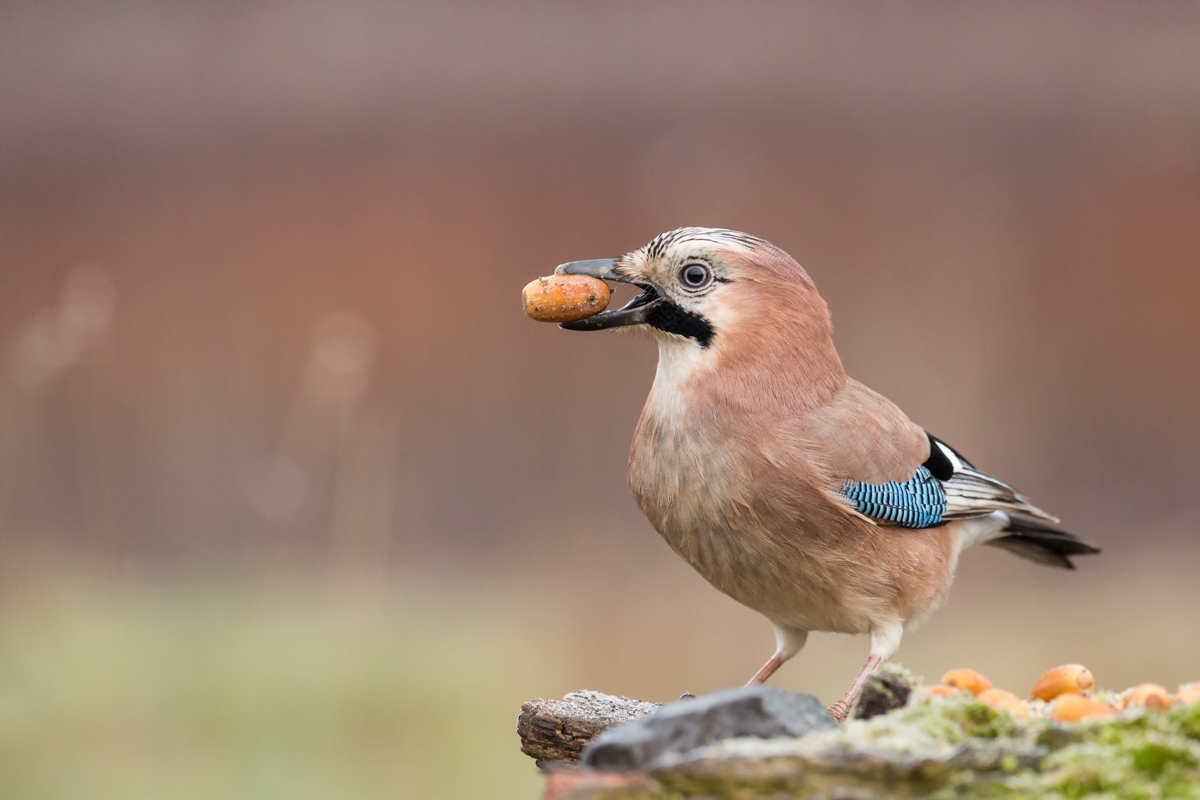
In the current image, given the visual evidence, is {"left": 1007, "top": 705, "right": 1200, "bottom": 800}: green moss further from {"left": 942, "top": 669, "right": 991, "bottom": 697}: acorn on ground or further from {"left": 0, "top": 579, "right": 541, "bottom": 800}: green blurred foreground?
{"left": 0, "top": 579, "right": 541, "bottom": 800}: green blurred foreground

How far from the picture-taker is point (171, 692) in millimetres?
5227

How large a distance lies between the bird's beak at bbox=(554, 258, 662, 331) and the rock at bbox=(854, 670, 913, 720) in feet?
4.69

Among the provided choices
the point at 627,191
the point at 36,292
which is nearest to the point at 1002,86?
the point at 627,191

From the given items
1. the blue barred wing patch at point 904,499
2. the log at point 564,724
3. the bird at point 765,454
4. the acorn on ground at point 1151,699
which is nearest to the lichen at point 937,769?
the acorn on ground at point 1151,699

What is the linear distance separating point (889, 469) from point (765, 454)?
0.51 metres

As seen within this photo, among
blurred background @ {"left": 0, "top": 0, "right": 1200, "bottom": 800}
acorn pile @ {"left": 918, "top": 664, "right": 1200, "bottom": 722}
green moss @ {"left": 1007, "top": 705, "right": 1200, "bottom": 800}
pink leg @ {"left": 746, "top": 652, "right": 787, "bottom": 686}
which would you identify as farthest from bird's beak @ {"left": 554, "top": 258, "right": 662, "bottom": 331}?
blurred background @ {"left": 0, "top": 0, "right": 1200, "bottom": 800}

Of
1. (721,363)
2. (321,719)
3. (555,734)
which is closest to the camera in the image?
(555,734)

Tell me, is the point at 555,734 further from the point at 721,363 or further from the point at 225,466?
the point at 225,466

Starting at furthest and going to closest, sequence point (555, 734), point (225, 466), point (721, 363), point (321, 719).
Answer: point (225, 466)
point (321, 719)
point (721, 363)
point (555, 734)

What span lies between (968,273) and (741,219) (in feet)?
4.40

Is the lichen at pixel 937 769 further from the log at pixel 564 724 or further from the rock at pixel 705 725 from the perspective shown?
the log at pixel 564 724

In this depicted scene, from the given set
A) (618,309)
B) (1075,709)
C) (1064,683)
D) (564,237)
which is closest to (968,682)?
(1064,683)

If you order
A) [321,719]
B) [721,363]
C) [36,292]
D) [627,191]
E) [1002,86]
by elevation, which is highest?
[1002,86]

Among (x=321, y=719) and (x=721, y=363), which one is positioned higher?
(x=721, y=363)
